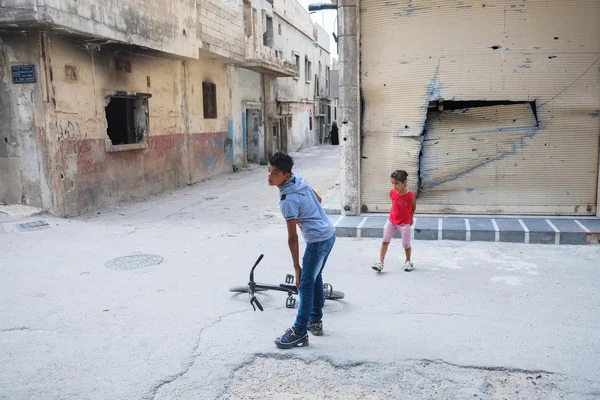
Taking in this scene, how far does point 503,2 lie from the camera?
277 inches

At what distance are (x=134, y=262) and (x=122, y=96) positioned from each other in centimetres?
553

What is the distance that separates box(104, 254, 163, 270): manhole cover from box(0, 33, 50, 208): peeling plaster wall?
3321mm

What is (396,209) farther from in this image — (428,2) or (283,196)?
(428,2)

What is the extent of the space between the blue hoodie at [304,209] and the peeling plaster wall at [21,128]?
635 centimetres

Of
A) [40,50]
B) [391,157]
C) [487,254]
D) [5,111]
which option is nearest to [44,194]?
[5,111]

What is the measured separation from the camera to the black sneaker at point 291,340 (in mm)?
3582

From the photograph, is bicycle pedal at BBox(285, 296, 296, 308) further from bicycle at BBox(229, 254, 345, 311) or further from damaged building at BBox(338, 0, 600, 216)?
damaged building at BBox(338, 0, 600, 216)

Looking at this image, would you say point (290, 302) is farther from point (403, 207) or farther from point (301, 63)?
point (301, 63)

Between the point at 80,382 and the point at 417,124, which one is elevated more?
the point at 417,124

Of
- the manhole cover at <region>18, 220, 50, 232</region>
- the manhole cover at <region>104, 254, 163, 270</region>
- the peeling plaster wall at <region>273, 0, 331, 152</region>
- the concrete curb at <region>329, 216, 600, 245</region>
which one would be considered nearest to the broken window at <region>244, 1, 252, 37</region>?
the peeling plaster wall at <region>273, 0, 331, 152</region>

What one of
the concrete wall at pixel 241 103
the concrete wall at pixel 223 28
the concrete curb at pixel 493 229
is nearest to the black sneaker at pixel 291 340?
the concrete curb at pixel 493 229

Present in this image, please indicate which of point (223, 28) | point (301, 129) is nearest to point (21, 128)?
point (223, 28)

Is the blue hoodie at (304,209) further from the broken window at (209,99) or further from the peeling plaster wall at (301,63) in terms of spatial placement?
the peeling plaster wall at (301,63)

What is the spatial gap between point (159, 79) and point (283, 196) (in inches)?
377
